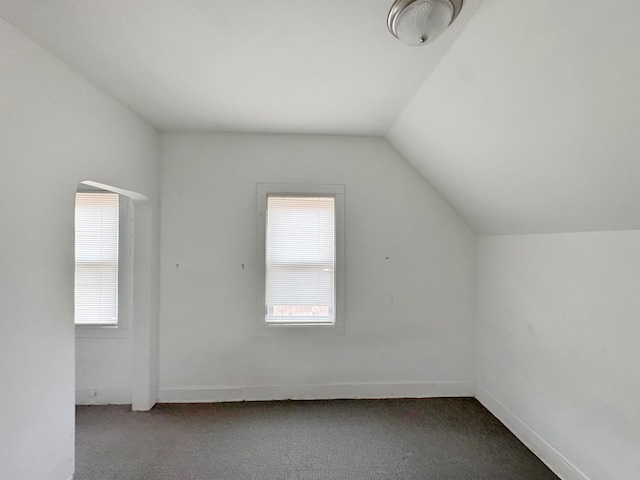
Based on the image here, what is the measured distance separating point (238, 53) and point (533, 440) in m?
3.21

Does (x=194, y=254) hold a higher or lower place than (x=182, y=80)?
lower

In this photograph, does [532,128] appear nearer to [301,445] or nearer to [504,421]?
[504,421]

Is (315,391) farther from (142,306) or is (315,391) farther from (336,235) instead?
(142,306)

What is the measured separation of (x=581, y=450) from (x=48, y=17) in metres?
3.65

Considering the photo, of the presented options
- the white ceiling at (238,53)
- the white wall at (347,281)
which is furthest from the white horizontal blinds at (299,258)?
the white ceiling at (238,53)

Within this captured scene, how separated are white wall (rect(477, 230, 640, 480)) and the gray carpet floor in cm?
27

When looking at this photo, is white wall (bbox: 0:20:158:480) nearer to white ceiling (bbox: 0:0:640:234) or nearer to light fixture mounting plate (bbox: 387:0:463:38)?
white ceiling (bbox: 0:0:640:234)

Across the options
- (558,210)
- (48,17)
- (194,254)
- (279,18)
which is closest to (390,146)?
(558,210)

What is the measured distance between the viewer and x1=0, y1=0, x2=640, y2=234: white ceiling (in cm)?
119

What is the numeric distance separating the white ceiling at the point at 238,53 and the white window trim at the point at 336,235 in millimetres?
668

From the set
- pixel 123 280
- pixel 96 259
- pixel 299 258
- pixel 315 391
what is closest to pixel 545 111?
pixel 299 258

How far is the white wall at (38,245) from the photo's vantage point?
145 centimetres

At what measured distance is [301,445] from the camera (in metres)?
2.30

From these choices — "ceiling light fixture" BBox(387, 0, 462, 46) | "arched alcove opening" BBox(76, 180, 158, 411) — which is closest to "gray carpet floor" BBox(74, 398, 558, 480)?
"arched alcove opening" BBox(76, 180, 158, 411)
